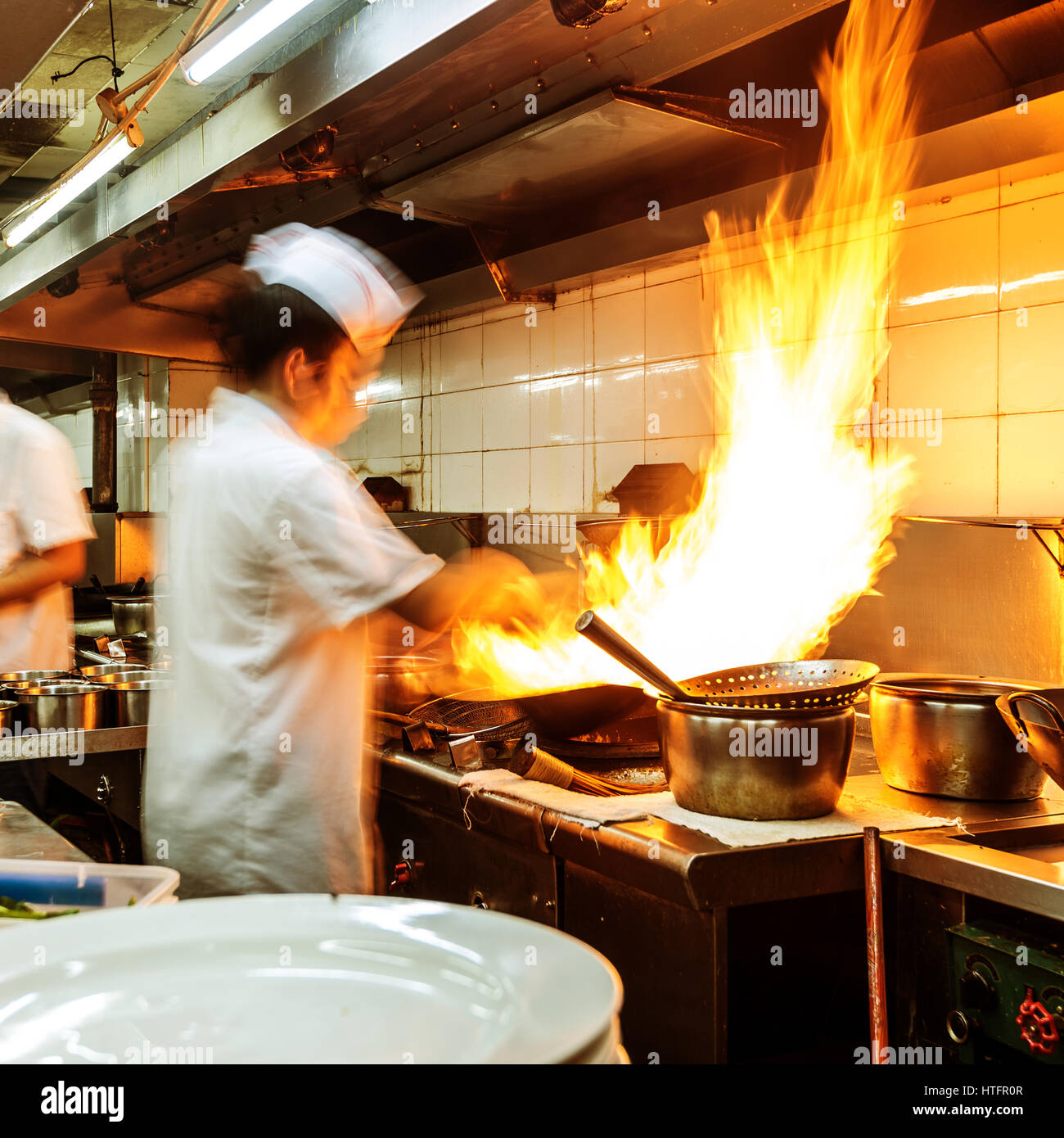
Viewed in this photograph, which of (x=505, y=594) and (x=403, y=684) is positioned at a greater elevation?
(x=505, y=594)

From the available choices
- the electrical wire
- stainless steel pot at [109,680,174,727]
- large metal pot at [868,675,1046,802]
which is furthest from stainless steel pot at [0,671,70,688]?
the electrical wire

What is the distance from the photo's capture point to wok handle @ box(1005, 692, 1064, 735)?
4.40 ft

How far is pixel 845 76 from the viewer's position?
196cm

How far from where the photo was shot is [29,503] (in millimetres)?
2816

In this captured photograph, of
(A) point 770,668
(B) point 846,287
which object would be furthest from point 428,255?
(A) point 770,668

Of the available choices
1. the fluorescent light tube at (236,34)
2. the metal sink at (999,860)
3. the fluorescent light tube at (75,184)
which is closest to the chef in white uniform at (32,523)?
the fluorescent light tube at (75,184)

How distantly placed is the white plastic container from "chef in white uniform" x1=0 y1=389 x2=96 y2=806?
190 cm

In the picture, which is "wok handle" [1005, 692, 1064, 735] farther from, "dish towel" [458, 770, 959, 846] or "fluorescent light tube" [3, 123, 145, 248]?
"fluorescent light tube" [3, 123, 145, 248]

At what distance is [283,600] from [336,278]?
0.56 metres

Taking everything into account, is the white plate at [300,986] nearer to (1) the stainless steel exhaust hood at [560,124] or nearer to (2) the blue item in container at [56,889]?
(2) the blue item in container at [56,889]

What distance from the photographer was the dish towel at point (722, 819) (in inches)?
60.7

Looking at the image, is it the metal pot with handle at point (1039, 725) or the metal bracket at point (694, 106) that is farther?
the metal bracket at point (694, 106)

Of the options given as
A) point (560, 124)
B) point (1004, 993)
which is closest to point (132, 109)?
point (560, 124)

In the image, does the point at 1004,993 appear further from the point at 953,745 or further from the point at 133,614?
the point at 133,614
